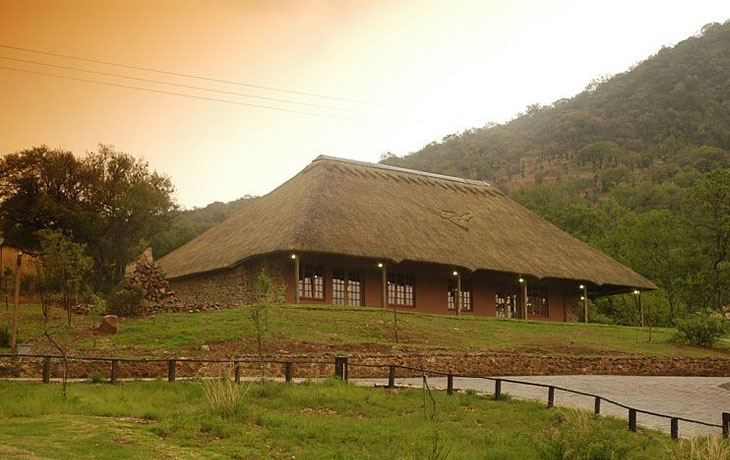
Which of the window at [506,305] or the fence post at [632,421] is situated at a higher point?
the window at [506,305]

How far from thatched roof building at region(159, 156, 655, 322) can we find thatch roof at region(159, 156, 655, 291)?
0.06 m

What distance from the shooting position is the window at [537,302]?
40.4 m

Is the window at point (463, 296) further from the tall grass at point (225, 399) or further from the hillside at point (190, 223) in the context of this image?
the tall grass at point (225, 399)

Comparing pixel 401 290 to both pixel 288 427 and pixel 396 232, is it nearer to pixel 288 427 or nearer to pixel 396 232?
pixel 396 232

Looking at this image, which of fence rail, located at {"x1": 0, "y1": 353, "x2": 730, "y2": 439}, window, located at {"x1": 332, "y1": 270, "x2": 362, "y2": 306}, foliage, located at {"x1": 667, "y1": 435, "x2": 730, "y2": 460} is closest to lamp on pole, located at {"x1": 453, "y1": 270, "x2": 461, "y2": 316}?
window, located at {"x1": 332, "y1": 270, "x2": 362, "y2": 306}

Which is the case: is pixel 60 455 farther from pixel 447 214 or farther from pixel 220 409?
pixel 447 214

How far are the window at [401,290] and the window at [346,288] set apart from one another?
161 cm

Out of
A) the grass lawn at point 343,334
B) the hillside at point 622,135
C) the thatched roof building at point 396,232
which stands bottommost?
the grass lawn at point 343,334

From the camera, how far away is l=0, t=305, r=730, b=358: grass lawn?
2189cm

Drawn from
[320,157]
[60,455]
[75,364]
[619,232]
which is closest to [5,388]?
[75,364]

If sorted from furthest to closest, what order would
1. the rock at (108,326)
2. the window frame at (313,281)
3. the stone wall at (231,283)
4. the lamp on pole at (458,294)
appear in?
the lamp on pole at (458,294) → the window frame at (313,281) → the stone wall at (231,283) → the rock at (108,326)

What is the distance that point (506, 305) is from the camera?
131ft

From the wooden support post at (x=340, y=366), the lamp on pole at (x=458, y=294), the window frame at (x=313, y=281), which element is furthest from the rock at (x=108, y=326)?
the lamp on pole at (x=458, y=294)

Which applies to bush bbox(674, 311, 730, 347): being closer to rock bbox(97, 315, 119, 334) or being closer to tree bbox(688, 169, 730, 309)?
tree bbox(688, 169, 730, 309)
